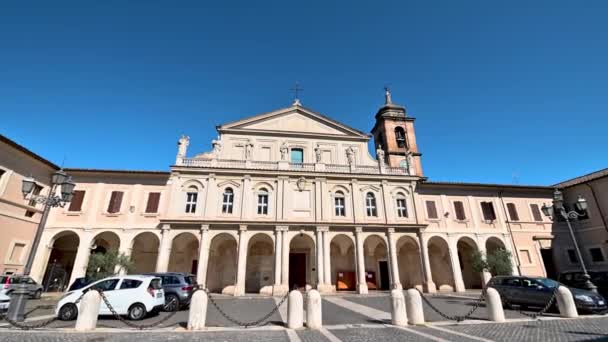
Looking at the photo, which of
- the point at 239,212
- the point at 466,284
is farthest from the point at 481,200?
the point at 239,212

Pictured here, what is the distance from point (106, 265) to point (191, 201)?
5.98m

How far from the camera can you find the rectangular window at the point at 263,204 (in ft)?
64.9

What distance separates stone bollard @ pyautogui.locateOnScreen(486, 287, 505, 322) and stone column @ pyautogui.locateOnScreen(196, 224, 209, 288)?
49.0 feet

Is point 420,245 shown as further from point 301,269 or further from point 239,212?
point 239,212

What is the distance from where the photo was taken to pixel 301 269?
20.4 metres

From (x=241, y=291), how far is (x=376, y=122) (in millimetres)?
21911

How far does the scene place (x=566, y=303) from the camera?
889 cm

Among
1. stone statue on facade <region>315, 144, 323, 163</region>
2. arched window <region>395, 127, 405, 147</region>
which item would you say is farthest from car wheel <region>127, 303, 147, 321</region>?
arched window <region>395, 127, 405, 147</region>

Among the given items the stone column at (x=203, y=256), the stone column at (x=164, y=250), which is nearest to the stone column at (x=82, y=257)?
the stone column at (x=164, y=250)

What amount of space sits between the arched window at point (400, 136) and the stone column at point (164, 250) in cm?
2218

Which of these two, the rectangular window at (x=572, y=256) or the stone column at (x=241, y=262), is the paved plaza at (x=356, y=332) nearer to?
the stone column at (x=241, y=262)

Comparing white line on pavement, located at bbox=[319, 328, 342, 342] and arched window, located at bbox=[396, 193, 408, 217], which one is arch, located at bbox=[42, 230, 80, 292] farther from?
arched window, located at bbox=[396, 193, 408, 217]

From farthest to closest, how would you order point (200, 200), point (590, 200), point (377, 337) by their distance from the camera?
point (590, 200), point (200, 200), point (377, 337)

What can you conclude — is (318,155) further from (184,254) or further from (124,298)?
(124,298)
